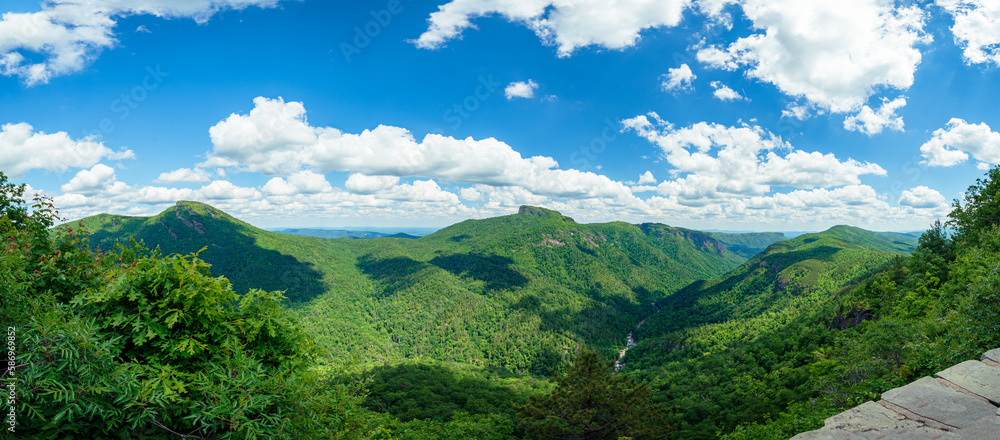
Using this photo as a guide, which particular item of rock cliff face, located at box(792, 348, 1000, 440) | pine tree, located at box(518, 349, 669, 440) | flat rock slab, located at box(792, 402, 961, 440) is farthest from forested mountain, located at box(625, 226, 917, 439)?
flat rock slab, located at box(792, 402, 961, 440)

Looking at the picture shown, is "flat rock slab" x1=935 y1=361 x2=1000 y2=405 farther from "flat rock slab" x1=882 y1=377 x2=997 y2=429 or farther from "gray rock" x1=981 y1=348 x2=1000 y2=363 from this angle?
"gray rock" x1=981 y1=348 x2=1000 y2=363

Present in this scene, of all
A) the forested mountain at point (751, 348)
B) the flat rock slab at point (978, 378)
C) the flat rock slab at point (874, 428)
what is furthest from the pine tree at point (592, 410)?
the flat rock slab at point (874, 428)

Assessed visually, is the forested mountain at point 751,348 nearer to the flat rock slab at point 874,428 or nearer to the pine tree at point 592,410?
the pine tree at point 592,410

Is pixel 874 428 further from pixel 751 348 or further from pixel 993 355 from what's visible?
pixel 751 348

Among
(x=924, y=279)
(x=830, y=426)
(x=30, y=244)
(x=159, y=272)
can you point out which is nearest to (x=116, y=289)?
(x=159, y=272)

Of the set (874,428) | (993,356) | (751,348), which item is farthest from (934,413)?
(751,348)
